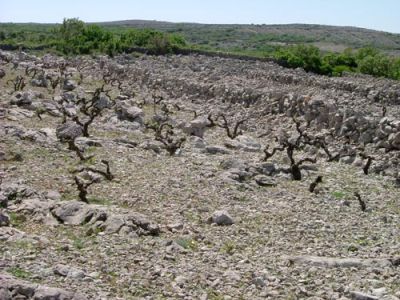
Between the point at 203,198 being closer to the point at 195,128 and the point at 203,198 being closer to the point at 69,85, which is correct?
the point at 195,128

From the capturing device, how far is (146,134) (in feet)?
88.4

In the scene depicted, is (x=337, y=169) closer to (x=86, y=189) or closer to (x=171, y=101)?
(x=86, y=189)

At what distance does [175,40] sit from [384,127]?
1729 inches

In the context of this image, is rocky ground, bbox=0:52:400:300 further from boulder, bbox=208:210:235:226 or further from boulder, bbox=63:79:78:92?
boulder, bbox=63:79:78:92

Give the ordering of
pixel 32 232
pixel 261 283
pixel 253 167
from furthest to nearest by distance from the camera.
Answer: pixel 253 167 → pixel 32 232 → pixel 261 283

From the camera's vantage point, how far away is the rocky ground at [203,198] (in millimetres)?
11477

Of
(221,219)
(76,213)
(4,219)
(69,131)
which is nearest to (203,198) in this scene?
(221,219)

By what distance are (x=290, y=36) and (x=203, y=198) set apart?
126 m

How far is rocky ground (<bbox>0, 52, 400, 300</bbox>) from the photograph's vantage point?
1148cm

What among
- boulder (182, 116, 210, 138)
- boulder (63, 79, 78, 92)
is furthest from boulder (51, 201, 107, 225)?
boulder (63, 79, 78, 92)

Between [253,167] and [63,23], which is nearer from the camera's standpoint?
[253,167]

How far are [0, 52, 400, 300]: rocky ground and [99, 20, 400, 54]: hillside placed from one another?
80.2 m

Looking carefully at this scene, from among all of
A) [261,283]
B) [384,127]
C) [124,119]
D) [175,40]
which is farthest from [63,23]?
[261,283]

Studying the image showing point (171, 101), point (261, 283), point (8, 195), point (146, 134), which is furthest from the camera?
point (171, 101)
